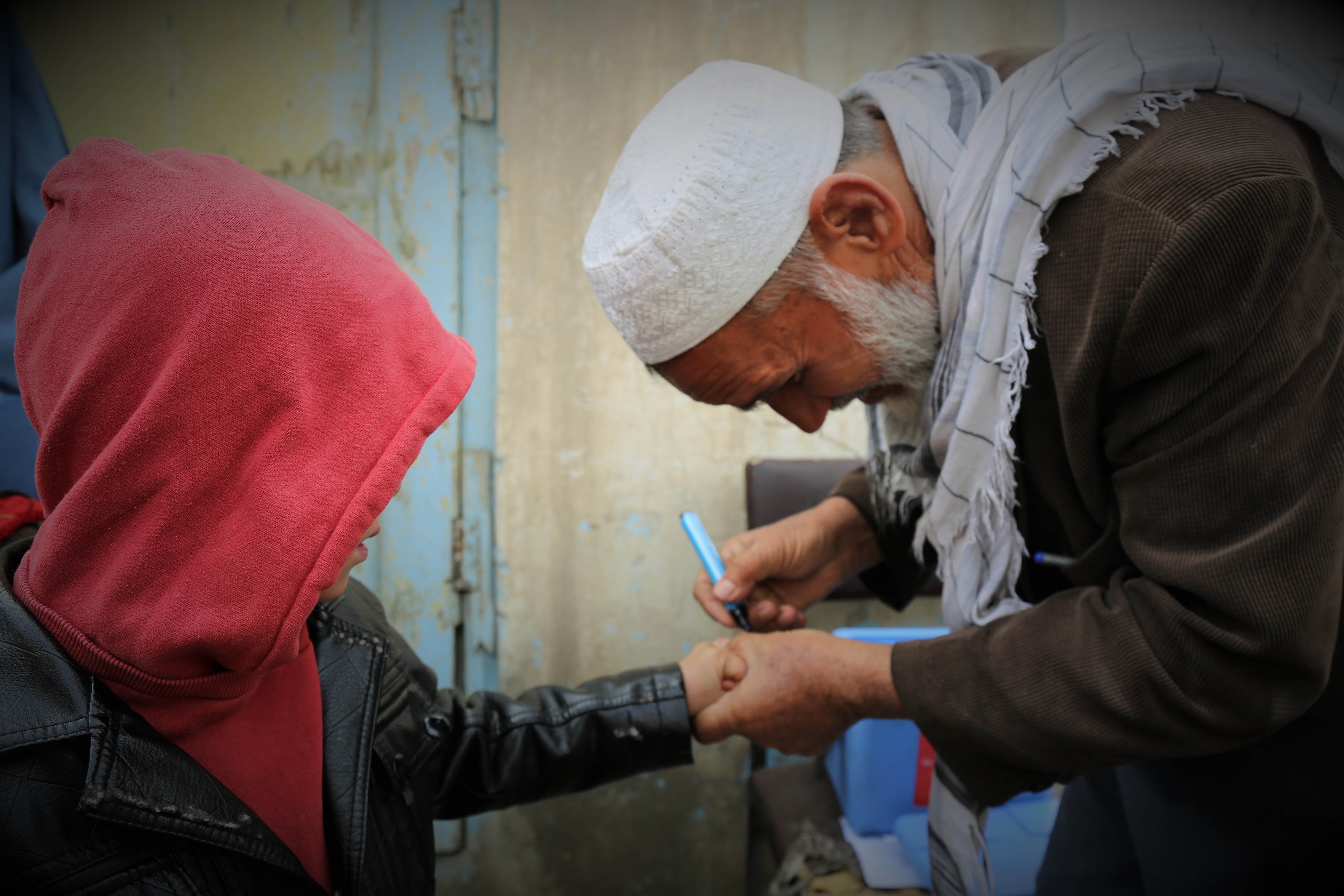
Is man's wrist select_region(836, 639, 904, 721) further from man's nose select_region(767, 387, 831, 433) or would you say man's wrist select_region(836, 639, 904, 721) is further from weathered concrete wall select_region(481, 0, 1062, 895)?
weathered concrete wall select_region(481, 0, 1062, 895)

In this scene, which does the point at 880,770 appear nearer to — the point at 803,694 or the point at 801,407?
the point at 803,694

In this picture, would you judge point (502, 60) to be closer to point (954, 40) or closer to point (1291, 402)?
point (954, 40)

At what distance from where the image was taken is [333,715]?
2.85 feet

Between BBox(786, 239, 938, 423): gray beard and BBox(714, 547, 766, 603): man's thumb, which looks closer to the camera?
BBox(786, 239, 938, 423): gray beard

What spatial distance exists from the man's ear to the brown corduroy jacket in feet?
0.83

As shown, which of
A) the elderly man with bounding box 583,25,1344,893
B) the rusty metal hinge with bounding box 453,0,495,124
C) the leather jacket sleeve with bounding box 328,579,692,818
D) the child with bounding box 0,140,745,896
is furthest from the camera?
the rusty metal hinge with bounding box 453,0,495,124

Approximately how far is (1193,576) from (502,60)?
1687 mm

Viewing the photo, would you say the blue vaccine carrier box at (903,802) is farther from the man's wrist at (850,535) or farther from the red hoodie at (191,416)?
the red hoodie at (191,416)

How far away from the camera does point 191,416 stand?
0.61 meters

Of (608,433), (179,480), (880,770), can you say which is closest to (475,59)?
(608,433)

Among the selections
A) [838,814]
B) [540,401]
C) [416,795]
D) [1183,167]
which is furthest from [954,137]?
[838,814]

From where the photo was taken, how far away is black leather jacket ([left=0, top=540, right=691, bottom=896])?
0.60m

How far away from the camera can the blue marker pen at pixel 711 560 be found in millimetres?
1342

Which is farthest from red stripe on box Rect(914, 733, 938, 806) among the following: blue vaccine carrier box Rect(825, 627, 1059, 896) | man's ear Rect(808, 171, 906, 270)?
man's ear Rect(808, 171, 906, 270)
